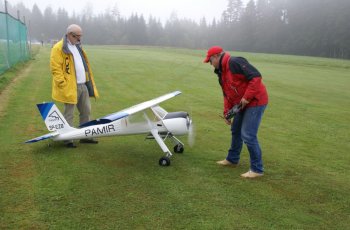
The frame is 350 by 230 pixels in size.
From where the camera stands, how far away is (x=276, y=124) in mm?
10328

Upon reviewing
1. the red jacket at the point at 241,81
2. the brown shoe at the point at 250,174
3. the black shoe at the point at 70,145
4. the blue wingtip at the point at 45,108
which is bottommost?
the brown shoe at the point at 250,174

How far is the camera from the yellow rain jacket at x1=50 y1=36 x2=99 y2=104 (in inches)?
284

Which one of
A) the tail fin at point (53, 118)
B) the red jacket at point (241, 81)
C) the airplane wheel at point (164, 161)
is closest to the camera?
the red jacket at point (241, 81)

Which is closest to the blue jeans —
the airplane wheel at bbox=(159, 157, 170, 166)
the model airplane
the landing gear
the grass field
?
the grass field

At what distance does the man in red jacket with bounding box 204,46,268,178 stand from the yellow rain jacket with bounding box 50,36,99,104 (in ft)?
9.35

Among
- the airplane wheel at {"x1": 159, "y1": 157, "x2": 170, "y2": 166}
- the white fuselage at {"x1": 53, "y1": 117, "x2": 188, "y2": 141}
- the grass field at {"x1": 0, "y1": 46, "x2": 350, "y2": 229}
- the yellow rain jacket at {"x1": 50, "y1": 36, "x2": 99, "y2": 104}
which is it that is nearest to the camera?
the grass field at {"x1": 0, "y1": 46, "x2": 350, "y2": 229}

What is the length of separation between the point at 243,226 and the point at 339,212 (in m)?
1.46

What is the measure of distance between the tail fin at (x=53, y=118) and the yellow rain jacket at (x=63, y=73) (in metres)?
0.39

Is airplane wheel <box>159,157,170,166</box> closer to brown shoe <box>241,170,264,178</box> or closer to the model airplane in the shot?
the model airplane

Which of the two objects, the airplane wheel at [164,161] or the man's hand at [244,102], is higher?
Result: the man's hand at [244,102]

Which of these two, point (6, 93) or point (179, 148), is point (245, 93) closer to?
point (179, 148)

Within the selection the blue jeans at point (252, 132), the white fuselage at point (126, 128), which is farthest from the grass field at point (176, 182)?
the white fuselage at point (126, 128)

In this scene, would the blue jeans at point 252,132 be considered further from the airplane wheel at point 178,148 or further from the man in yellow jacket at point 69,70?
the man in yellow jacket at point 69,70

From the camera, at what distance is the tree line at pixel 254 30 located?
87.1m
